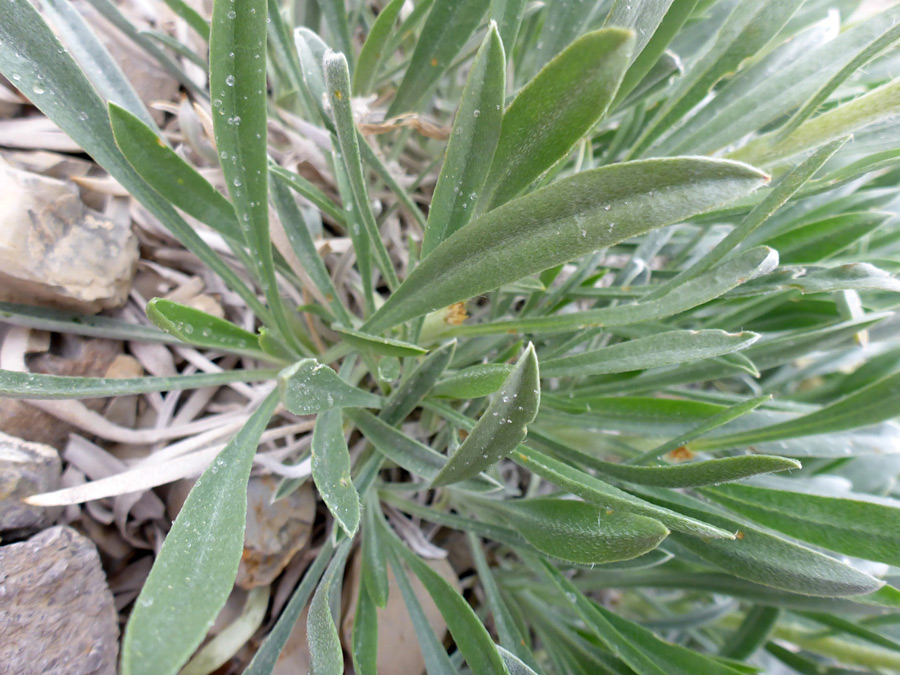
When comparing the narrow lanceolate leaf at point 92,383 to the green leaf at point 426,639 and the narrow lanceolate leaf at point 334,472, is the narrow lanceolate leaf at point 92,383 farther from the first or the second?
the green leaf at point 426,639

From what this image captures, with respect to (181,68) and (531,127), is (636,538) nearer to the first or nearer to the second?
(531,127)

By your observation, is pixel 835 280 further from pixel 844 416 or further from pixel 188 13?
pixel 188 13

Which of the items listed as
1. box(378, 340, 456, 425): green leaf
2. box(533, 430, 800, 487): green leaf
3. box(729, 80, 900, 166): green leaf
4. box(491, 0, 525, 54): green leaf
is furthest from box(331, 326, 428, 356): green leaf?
box(729, 80, 900, 166): green leaf

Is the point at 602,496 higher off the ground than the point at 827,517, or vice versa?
the point at 827,517

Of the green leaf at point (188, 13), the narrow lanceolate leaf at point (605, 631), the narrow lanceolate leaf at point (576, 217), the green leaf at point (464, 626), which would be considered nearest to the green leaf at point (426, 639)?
the green leaf at point (464, 626)

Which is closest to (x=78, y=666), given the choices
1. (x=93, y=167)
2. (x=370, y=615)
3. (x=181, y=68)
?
(x=370, y=615)

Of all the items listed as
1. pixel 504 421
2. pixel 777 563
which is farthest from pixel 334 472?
pixel 777 563
